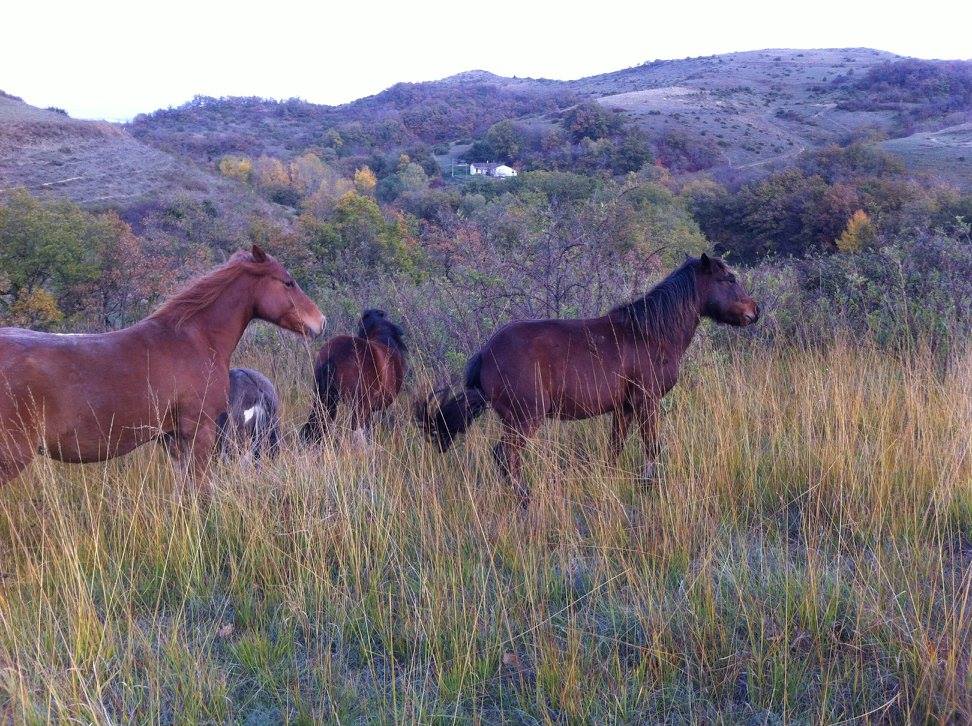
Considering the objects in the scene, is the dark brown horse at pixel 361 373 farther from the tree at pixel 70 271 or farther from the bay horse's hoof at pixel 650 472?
the tree at pixel 70 271

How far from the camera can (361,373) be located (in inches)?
241

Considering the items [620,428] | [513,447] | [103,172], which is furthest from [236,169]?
[513,447]

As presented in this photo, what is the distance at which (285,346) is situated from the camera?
9156mm

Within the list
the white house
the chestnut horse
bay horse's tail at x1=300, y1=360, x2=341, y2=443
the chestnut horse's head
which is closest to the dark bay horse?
bay horse's tail at x1=300, y1=360, x2=341, y2=443

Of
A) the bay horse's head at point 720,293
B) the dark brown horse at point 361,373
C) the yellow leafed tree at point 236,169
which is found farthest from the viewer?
the yellow leafed tree at point 236,169

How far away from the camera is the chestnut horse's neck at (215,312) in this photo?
4797mm

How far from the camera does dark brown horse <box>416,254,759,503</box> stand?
5059 mm

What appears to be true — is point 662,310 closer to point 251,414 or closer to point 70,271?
point 251,414

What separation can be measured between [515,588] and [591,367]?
76.8 inches

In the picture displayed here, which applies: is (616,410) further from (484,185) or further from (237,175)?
(237,175)

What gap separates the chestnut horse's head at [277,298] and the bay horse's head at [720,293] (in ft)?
9.21

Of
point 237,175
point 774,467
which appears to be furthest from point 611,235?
point 237,175

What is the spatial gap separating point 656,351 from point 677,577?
2029 millimetres

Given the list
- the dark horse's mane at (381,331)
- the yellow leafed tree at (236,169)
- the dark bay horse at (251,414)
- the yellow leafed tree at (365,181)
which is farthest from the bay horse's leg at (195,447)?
the yellow leafed tree at (236,169)
